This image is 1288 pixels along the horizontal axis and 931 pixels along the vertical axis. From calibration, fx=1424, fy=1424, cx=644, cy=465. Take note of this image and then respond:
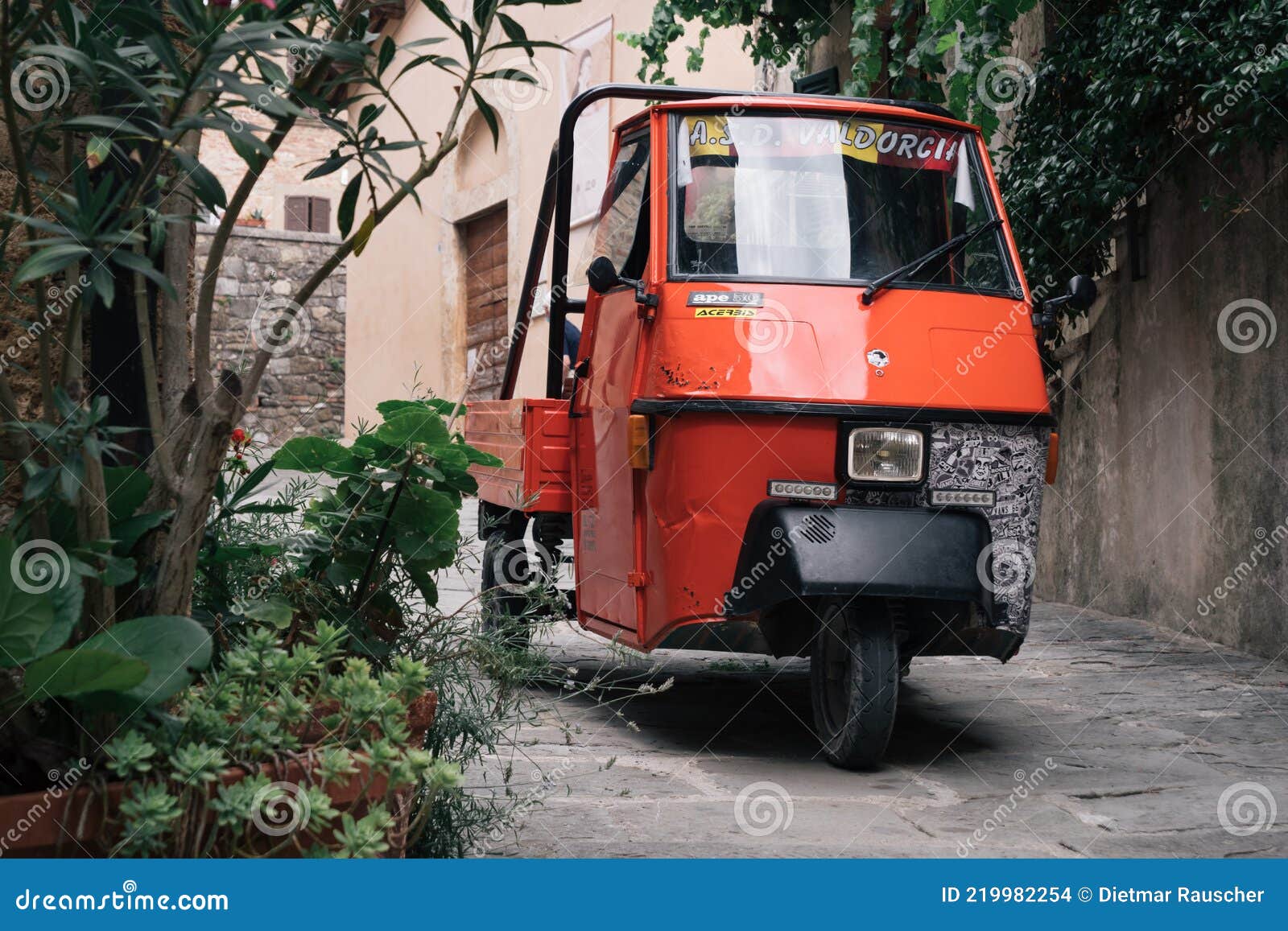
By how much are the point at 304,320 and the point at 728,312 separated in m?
17.9

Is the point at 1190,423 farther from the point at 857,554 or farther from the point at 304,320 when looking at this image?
the point at 304,320

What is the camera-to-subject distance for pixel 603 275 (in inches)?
187

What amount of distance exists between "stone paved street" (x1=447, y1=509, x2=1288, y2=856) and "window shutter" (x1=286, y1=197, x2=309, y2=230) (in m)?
25.4

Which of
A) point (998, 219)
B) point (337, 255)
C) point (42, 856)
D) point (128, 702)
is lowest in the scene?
point (42, 856)

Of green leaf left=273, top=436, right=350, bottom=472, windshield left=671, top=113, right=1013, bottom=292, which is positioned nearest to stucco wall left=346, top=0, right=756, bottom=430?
windshield left=671, top=113, right=1013, bottom=292

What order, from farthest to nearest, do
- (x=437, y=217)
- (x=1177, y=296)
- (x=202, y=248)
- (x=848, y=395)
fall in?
(x=202, y=248) → (x=437, y=217) → (x=1177, y=296) → (x=848, y=395)

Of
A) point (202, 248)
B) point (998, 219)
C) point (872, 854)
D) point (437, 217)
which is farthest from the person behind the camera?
point (202, 248)

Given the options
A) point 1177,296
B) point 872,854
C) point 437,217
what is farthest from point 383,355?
point 872,854

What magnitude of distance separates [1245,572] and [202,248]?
17296mm

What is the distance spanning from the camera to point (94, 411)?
2.13m

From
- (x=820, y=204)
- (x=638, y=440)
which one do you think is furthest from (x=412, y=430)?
(x=820, y=204)

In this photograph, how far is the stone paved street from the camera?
11.5 ft

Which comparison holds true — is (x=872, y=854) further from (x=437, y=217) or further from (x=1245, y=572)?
(x=437, y=217)

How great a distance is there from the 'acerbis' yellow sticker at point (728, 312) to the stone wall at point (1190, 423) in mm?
3281
